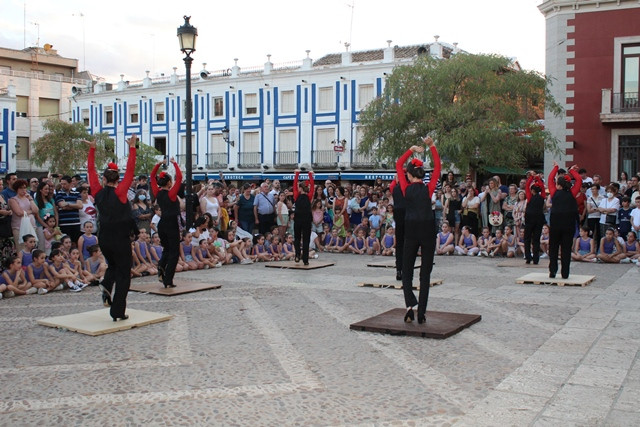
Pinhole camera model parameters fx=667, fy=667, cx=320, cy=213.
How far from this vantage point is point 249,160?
4088 cm

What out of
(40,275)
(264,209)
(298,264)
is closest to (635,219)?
(298,264)

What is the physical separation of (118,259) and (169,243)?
8.26ft

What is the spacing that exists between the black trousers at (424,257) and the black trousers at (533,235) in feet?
19.5

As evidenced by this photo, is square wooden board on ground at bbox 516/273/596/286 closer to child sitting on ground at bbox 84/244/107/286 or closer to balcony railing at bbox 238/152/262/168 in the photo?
child sitting on ground at bbox 84/244/107/286

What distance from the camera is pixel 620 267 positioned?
13156 millimetres

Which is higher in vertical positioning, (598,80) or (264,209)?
(598,80)

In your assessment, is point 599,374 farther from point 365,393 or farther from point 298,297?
point 298,297

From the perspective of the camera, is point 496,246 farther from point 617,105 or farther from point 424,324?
point 617,105

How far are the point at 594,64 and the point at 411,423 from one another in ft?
69.0

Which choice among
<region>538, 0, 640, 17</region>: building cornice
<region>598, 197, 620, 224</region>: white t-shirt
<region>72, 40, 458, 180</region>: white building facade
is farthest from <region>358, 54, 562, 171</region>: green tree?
<region>598, 197, 620, 224</region>: white t-shirt

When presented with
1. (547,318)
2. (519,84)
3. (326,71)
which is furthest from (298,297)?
(326,71)

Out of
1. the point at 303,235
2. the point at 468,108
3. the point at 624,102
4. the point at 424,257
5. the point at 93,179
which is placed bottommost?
the point at 303,235

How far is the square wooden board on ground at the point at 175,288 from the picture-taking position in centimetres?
987

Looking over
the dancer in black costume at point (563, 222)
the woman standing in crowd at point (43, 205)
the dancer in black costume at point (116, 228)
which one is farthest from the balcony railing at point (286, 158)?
Answer: the dancer in black costume at point (116, 228)
